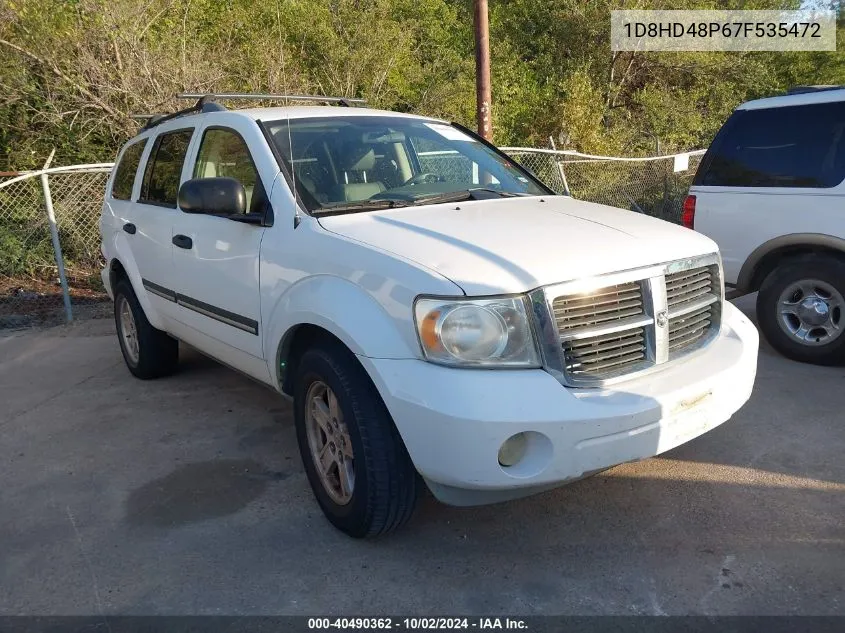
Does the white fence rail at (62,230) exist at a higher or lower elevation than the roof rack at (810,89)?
lower

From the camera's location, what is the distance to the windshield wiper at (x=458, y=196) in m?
3.59

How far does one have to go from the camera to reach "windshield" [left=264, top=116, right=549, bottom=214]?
3.56 m

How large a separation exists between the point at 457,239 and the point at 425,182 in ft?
3.26

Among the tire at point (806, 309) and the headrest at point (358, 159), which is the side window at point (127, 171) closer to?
the headrest at point (358, 159)

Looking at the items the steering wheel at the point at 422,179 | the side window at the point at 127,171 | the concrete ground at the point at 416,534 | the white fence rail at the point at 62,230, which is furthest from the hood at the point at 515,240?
the white fence rail at the point at 62,230

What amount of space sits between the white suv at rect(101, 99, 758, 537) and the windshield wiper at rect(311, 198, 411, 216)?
0.05 ft

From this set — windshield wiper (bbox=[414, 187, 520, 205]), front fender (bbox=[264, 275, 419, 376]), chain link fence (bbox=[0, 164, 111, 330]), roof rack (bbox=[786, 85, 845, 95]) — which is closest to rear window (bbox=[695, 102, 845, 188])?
roof rack (bbox=[786, 85, 845, 95])

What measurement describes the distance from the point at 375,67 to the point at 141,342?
1092cm

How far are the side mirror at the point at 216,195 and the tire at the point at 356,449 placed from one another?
0.83 m

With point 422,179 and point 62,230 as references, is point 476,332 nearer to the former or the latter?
point 422,179

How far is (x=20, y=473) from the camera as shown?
399cm

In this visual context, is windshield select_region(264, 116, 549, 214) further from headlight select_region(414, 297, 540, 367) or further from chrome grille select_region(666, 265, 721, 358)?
chrome grille select_region(666, 265, 721, 358)

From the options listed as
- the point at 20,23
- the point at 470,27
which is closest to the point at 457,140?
the point at 20,23

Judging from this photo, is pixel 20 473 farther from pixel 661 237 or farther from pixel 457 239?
pixel 661 237
